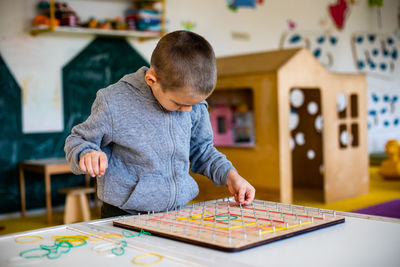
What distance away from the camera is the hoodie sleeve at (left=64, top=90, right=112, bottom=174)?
1026mm

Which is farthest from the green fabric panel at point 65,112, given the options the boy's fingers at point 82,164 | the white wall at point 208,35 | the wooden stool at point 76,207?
the boy's fingers at point 82,164

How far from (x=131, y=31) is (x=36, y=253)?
3.10m

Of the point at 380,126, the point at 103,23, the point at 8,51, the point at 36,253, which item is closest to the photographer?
the point at 36,253

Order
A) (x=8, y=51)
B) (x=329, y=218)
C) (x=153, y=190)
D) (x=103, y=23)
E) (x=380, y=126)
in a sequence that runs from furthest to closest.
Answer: (x=380, y=126)
(x=103, y=23)
(x=8, y=51)
(x=153, y=190)
(x=329, y=218)

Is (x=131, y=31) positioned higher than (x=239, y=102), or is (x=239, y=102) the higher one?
(x=131, y=31)

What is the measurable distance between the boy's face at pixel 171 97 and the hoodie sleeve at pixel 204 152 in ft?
0.49

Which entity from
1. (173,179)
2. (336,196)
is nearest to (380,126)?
(336,196)

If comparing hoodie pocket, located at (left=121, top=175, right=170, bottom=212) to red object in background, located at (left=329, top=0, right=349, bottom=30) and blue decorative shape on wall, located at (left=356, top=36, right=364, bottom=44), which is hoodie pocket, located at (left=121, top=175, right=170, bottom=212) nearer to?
red object in background, located at (left=329, top=0, right=349, bottom=30)

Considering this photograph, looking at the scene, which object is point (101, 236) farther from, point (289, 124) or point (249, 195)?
point (289, 124)

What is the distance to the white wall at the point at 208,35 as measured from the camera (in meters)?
3.41

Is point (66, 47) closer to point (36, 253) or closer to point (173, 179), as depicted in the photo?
point (173, 179)

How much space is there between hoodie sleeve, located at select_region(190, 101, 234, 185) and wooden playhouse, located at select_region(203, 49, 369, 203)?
5.52 feet

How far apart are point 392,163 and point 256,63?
2057 millimetres

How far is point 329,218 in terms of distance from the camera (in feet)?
3.06
